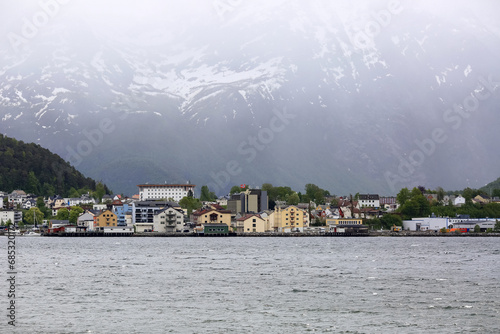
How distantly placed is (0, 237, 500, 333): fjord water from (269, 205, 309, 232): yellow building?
6690 cm

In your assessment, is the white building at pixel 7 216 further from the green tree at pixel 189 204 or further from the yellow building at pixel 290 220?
the yellow building at pixel 290 220

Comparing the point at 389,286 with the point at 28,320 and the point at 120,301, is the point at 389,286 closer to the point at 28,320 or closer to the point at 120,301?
the point at 120,301

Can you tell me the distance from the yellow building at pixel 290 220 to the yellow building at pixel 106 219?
81.4 feet

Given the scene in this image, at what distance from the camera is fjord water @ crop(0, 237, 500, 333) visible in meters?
29.8

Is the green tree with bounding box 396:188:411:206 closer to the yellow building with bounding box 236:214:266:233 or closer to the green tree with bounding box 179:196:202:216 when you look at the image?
the yellow building with bounding box 236:214:266:233

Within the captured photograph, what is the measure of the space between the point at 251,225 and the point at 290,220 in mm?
6235

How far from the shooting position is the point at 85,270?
169 feet

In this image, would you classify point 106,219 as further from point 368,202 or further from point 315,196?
point 368,202

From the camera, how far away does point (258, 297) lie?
36.9m

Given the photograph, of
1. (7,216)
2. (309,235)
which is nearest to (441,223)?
(309,235)

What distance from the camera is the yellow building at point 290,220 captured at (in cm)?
12562

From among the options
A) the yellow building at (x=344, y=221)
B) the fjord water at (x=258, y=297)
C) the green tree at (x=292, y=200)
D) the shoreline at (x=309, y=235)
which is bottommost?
the fjord water at (x=258, y=297)

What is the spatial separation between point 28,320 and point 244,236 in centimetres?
9030

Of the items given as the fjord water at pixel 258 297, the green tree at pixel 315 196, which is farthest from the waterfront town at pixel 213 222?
the fjord water at pixel 258 297
